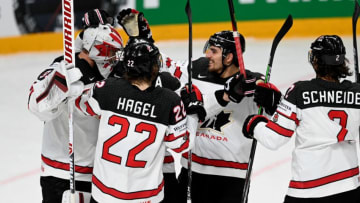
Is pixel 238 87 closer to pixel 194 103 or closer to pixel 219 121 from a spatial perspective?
pixel 194 103

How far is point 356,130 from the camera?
279 cm

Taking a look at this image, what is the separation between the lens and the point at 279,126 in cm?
274

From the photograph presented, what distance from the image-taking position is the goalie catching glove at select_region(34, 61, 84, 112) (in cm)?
250

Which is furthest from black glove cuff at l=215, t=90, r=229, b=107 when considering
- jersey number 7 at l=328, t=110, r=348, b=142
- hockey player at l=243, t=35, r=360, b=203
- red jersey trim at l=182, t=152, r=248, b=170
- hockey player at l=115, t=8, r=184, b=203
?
jersey number 7 at l=328, t=110, r=348, b=142

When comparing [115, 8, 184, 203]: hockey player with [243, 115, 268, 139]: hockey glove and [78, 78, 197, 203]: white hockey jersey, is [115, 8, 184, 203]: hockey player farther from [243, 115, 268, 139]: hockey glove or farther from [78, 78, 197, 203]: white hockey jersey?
[78, 78, 197, 203]: white hockey jersey

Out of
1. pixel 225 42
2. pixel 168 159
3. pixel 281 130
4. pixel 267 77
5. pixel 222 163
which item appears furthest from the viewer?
pixel 168 159

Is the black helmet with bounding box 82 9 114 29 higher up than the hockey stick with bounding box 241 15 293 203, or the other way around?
the black helmet with bounding box 82 9 114 29

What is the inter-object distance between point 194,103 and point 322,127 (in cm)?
59

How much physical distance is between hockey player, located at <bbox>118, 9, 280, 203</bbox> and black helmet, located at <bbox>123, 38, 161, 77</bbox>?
0.49 metres

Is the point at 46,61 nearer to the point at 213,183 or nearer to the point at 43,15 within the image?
the point at 43,15

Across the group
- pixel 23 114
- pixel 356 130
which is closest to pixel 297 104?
pixel 356 130

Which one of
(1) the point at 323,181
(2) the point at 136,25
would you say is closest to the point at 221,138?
(1) the point at 323,181

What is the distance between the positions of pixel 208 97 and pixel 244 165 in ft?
1.56

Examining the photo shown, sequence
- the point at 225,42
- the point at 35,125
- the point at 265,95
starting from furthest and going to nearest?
the point at 35,125
the point at 225,42
the point at 265,95
